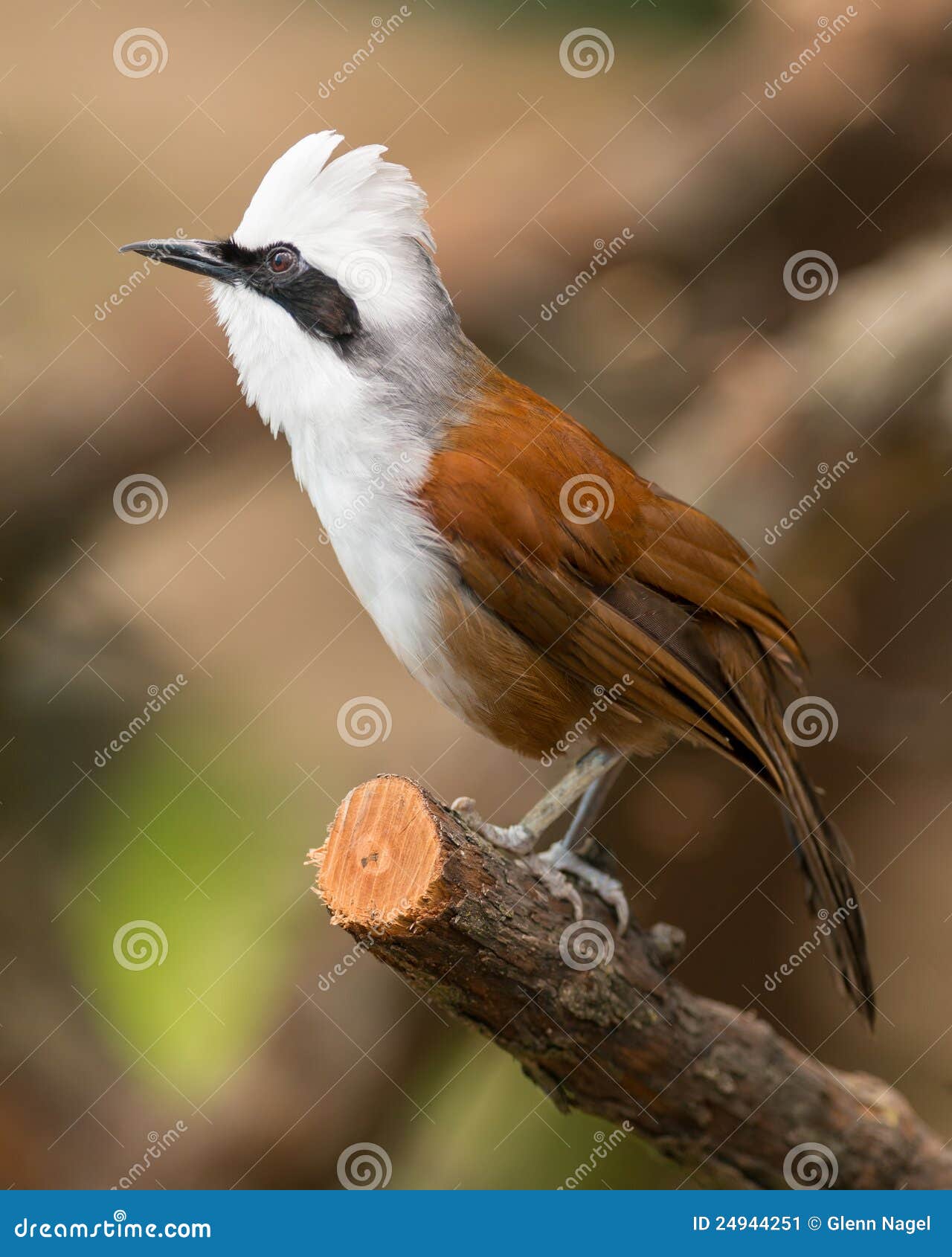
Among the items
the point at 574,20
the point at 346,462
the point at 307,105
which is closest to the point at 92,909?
the point at 346,462

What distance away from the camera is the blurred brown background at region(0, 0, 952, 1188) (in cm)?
367

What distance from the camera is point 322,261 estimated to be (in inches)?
106

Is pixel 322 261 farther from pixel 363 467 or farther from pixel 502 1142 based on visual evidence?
pixel 502 1142

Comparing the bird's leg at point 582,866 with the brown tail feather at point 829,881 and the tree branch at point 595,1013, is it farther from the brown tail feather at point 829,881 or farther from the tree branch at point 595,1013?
the brown tail feather at point 829,881

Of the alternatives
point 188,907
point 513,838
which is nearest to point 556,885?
point 513,838

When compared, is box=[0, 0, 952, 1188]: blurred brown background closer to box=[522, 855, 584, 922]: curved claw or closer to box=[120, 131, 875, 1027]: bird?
box=[522, 855, 584, 922]: curved claw

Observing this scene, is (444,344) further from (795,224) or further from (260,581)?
(260,581)

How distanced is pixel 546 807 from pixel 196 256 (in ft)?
5.40

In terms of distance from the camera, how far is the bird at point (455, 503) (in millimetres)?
2695

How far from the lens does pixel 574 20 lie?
14.4 feet

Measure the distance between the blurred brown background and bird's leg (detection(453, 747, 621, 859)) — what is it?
0.68 metres

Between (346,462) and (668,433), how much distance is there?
83.0 inches

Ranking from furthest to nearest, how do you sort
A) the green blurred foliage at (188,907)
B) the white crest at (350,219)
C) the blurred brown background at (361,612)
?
the blurred brown background at (361,612) → the green blurred foliage at (188,907) → the white crest at (350,219)

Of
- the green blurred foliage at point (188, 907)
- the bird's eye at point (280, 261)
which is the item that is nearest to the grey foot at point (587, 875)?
the green blurred foliage at point (188, 907)
